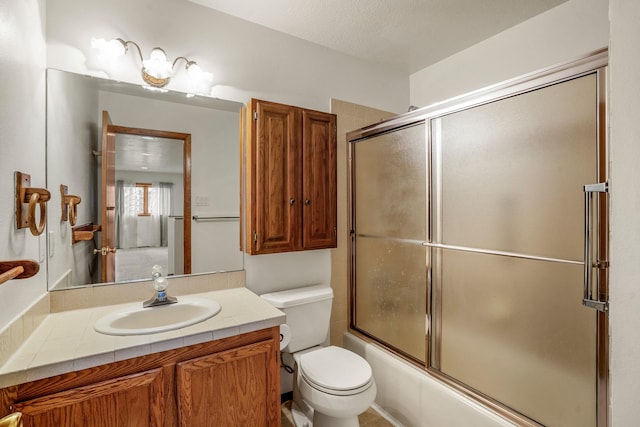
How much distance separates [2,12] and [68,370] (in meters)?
1.13

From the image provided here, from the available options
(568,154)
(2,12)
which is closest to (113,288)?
(2,12)

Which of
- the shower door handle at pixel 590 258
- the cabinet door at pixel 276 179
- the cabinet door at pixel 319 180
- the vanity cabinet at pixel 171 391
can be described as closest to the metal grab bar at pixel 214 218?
the cabinet door at pixel 276 179

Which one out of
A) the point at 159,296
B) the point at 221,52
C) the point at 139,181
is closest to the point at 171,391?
the point at 159,296

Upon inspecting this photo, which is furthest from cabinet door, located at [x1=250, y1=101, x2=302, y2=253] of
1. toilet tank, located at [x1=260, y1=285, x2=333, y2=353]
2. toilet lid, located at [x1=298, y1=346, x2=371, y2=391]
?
toilet lid, located at [x1=298, y1=346, x2=371, y2=391]

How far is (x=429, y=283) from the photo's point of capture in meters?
1.82

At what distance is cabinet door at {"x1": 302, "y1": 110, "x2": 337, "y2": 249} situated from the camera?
2.04 metres

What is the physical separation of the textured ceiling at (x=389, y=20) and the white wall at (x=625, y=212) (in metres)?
1.37

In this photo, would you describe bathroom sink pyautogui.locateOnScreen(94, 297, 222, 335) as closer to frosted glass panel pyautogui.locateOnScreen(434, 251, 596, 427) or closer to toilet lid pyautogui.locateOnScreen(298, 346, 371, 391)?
toilet lid pyautogui.locateOnScreen(298, 346, 371, 391)

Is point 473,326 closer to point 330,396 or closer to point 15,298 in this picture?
point 330,396

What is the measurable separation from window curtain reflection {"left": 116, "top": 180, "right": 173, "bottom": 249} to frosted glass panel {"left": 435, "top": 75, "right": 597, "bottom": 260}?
1562 millimetres

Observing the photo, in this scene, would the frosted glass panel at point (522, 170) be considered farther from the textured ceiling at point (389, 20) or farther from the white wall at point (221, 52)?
the white wall at point (221, 52)

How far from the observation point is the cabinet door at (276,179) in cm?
186

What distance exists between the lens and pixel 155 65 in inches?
64.2

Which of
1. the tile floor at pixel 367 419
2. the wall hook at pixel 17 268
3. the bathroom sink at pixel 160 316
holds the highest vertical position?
the wall hook at pixel 17 268
